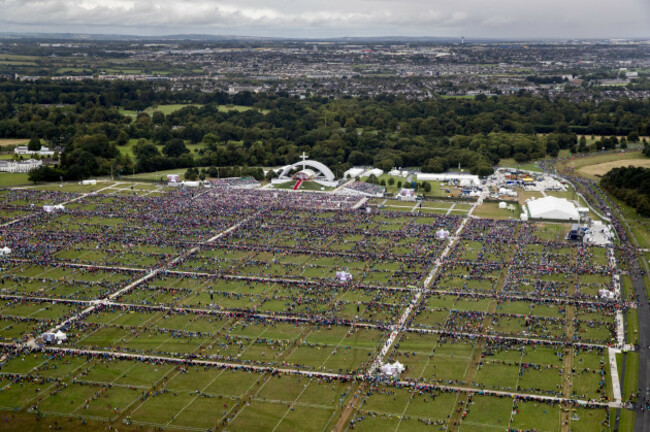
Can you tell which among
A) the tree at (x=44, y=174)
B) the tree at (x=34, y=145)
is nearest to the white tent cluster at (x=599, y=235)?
the tree at (x=44, y=174)

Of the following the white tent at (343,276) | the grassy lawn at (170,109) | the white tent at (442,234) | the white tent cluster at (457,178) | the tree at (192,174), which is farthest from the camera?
the grassy lawn at (170,109)

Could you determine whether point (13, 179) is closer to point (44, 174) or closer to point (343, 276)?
point (44, 174)

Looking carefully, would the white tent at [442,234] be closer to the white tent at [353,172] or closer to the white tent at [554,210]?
the white tent at [554,210]

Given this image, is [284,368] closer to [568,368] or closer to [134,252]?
[568,368]

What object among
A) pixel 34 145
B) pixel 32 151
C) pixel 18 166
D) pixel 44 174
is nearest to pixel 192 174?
pixel 44 174

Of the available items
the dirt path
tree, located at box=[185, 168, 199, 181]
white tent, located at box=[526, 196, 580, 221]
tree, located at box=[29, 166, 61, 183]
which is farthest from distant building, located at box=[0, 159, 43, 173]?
the dirt path

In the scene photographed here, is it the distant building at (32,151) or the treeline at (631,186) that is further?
the distant building at (32,151)

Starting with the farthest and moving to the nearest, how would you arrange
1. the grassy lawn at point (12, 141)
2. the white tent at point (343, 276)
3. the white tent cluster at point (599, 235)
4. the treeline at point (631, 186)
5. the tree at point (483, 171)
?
the grassy lawn at point (12, 141)
the tree at point (483, 171)
the treeline at point (631, 186)
the white tent cluster at point (599, 235)
the white tent at point (343, 276)
